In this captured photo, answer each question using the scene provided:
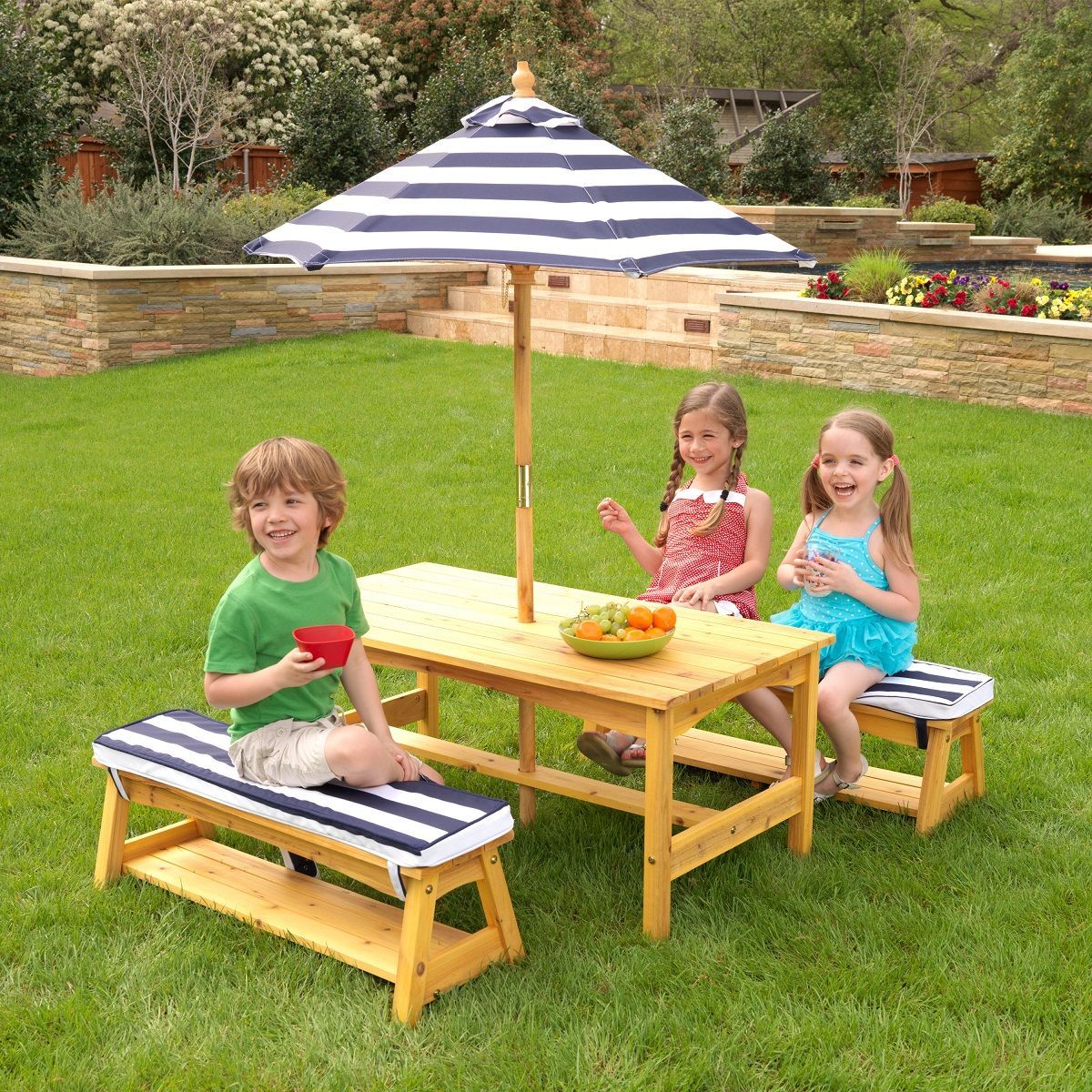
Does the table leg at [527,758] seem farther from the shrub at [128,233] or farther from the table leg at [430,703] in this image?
the shrub at [128,233]

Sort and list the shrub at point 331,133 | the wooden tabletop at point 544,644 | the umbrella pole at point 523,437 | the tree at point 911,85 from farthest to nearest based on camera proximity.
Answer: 1. the tree at point 911,85
2. the shrub at point 331,133
3. the umbrella pole at point 523,437
4. the wooden tabletop at point 544,644

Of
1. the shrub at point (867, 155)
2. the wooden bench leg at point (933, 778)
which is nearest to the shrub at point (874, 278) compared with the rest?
the wooden bench leg at point (933, 778)

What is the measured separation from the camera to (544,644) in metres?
4.04

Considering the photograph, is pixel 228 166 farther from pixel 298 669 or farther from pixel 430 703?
pixel 298 669

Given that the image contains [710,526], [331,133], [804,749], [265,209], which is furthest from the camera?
[331,133]

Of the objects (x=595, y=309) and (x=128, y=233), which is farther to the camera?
(x=595, y=309)

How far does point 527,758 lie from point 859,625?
3.88ft

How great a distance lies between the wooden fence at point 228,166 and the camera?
68.3 feet

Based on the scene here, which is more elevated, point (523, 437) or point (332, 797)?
point (523, 437)

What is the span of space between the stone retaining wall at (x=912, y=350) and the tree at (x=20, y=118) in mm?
9210

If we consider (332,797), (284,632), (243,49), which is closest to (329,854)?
(332,797)

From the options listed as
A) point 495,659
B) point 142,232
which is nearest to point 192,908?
point 495,659

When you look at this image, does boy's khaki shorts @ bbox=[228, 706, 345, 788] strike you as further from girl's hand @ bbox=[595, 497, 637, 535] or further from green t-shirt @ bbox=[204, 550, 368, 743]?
girl's hand @ bbox=[595, 497, 637, 535]

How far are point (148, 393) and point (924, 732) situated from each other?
9243 mm
